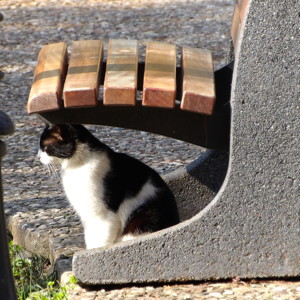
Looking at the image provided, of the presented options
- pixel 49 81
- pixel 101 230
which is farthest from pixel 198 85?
pixel 101 230

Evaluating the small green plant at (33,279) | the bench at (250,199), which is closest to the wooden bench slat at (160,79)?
the bench at (250,199)

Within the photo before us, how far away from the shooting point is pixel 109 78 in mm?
2773

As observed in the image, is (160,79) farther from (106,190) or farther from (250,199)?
(106,190)

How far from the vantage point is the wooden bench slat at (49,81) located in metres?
2.71

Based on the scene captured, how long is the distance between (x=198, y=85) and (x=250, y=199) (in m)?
0.50

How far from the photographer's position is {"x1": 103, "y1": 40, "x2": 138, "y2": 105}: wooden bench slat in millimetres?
2689

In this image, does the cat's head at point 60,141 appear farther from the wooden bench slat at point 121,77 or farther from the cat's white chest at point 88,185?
the wooden bench slat at point 121,77

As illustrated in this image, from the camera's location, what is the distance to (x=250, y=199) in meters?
2.88

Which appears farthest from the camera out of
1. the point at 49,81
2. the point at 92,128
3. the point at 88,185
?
the point at 92,128

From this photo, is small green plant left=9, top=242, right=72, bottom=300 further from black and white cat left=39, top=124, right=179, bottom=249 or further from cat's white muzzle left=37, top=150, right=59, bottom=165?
cat's white muzzle left=37, top=150, right=59, bottom=165

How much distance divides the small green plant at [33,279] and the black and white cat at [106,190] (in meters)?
0.28

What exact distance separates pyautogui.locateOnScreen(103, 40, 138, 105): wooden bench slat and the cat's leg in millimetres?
776

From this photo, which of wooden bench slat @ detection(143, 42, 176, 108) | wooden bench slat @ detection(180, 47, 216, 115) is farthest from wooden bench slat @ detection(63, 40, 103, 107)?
wooden bench slat @ detection(180, 47, 216, 115)

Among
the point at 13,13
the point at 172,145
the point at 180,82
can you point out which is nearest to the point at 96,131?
the point at 172,145
